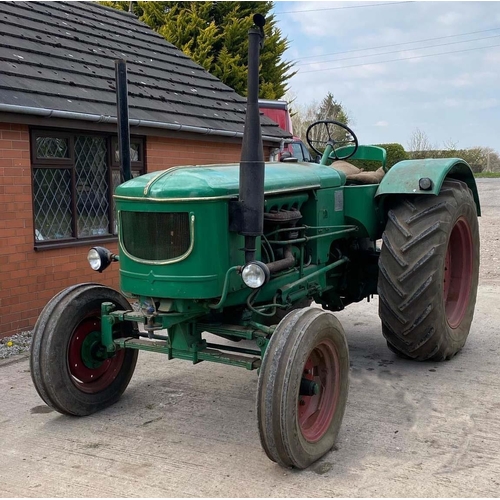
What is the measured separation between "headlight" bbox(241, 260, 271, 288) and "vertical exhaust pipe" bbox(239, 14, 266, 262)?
203 mm

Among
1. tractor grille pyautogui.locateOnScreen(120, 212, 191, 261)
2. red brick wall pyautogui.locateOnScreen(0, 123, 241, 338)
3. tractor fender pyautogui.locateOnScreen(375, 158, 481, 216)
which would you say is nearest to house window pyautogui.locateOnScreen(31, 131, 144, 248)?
red brick wall pyautogui.locateOnScreen(0, 123, 241, 338)

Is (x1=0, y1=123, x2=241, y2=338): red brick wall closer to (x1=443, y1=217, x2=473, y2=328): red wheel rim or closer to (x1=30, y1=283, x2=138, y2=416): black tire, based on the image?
(x1=30, y1=283, x2=138, y2=416): black tire

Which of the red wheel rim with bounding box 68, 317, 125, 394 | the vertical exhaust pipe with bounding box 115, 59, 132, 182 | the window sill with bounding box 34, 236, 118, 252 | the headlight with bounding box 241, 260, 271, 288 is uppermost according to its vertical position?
the vertical exhaust pipe with bounding box 115, 59, 132, 182

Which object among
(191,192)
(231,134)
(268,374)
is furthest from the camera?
(231,134)

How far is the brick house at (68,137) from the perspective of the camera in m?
5.88

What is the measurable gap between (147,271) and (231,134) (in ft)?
18.1

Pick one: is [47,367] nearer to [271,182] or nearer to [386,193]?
[271,182]

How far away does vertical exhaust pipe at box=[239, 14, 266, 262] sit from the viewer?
128 inches

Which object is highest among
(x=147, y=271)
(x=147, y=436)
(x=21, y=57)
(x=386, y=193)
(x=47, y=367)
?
(x=21, y=57)

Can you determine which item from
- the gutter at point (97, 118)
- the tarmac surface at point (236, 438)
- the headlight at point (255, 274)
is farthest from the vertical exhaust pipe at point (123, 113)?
the gutter at point (97, 118)

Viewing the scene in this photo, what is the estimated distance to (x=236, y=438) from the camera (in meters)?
3.57

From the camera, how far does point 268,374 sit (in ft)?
Result: 9.98

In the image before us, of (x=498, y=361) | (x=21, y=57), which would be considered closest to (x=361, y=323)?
(x=498, y=361)

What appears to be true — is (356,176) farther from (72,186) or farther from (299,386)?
(72,186)
